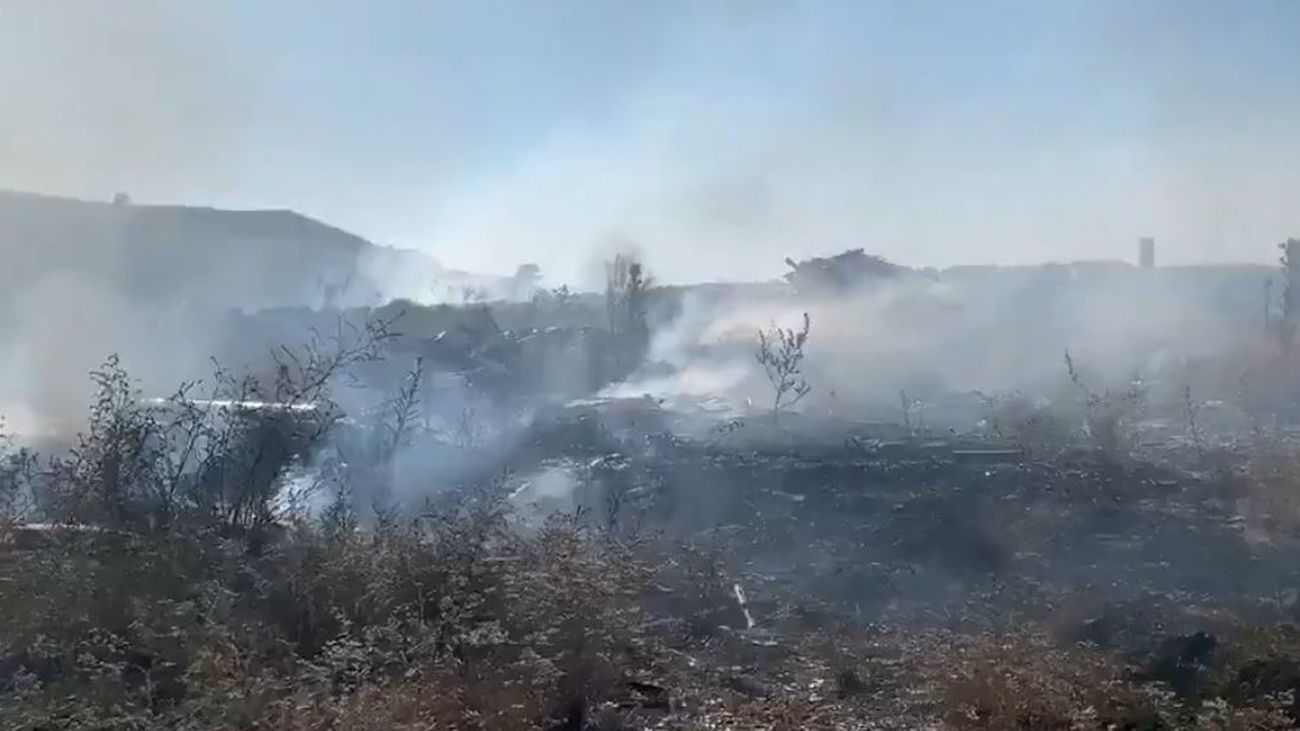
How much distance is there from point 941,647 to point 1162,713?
244cm

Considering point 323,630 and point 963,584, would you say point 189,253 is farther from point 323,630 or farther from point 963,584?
point 323,630

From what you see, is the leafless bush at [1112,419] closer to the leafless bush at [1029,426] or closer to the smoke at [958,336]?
the leafless bush at [1029,426]

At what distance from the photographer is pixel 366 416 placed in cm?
1756

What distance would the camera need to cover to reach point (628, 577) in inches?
309

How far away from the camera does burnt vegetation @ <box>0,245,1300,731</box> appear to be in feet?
20.8

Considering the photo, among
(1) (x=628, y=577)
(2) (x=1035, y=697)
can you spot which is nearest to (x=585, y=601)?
(1) (x=628, y=577)

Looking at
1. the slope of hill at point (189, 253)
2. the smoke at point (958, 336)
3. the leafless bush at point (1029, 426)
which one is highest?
the slope of hill at point (189, 253)

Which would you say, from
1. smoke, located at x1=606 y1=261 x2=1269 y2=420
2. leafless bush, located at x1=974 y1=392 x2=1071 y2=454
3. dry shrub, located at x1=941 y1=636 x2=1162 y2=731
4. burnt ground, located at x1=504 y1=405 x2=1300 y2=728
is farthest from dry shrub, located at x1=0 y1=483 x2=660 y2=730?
smoke, located at x1=606 y1=261 x2=1269 y2=420

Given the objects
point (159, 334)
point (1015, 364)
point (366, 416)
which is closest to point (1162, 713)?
point (366, 416)

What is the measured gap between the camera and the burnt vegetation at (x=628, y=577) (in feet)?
20.8

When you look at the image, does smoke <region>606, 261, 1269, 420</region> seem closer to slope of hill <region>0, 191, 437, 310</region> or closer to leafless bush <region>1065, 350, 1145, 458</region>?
leafless bush <region>1065, 350, 1145, 458</region>

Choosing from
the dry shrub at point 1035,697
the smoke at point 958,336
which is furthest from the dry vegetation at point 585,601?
the smoke at point 958,336

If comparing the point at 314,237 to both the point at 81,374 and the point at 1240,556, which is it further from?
the point at 1240,556

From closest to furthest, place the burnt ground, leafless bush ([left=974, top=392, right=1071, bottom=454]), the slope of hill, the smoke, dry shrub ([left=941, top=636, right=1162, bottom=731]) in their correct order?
1. dry shrub ([left=941, top=636, right=1162, bottom=731])
2. the burnt ground
3. leafless bush ([left=974, top=392, right=1071, bottom=454])
4. the smoke
5. the slope of hill
